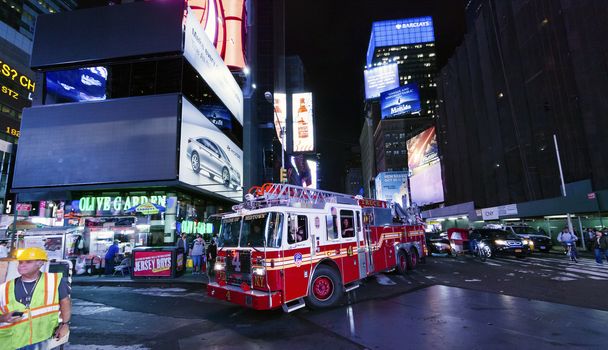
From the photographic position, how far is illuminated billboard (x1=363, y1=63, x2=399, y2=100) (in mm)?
106875

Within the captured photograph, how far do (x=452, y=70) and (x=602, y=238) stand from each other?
1600 inches

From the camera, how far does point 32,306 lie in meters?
3.31

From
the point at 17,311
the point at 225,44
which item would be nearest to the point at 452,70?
the point at 225,44

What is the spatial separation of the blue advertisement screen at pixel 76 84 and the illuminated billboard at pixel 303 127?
4157cm

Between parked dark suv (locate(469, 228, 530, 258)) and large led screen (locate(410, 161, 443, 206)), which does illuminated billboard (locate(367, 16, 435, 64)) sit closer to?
large led screen (locate(410, 161, 443, 206))

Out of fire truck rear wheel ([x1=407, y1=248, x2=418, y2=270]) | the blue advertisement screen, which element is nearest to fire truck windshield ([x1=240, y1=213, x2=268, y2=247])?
fire truck rear wheel ([x1=407, y1=248, x2=418, y2=270])

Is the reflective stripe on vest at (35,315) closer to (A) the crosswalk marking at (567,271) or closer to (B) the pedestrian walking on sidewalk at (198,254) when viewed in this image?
(B) the pedestrian walking on sidewalk at (198,254)

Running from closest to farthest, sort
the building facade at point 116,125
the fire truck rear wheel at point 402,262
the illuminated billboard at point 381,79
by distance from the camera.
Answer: the fire truck rear wheel at point 402,262, the building facade at point 116,125, the illuminated billboard at point 381,79

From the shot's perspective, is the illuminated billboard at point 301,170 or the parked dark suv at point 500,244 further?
the illuminated billboard at point 301,170

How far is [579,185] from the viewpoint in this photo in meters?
24.1

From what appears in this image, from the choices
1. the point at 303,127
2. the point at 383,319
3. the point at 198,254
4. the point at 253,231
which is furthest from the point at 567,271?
the point at 303,127

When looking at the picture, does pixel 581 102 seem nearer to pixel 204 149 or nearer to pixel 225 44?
pixel 204 149

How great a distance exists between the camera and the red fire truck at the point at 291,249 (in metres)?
7.45

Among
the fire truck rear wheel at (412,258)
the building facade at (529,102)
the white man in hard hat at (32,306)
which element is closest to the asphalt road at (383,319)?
the fire truck rear wheel at (412,258)
